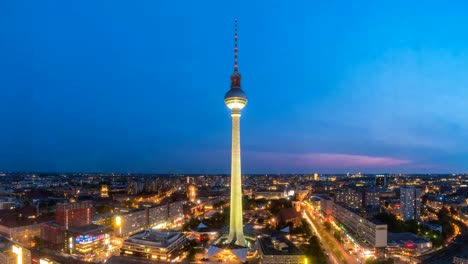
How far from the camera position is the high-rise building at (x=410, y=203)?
47.5 m

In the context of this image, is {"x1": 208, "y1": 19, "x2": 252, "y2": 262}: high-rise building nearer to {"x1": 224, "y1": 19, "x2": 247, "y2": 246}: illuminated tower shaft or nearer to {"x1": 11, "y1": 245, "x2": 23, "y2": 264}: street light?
{"x1": 224, "y1": 19, "x2": 247, "y2": 246}: illuminated tower shaft

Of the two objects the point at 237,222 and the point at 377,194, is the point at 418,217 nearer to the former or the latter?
the point at 377,194

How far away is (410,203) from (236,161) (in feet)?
94.5

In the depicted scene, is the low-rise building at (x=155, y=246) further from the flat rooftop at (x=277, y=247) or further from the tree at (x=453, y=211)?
the tree at (x=453, y=211)

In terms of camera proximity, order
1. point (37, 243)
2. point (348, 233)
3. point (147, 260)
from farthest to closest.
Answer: point (348, 233)
point (37, 243)
point (147, 260)

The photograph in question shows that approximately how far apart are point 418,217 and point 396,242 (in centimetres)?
2026

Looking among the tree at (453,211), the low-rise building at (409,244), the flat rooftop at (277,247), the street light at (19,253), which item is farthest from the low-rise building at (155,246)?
the tree at (453,211)

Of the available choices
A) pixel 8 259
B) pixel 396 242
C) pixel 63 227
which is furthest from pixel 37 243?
pixel 396 242

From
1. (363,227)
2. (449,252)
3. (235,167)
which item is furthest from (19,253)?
(449,252)

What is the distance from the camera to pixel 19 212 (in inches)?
1877

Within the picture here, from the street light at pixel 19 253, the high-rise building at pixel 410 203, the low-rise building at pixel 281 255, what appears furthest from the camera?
the high-rise building at pixel 410 203

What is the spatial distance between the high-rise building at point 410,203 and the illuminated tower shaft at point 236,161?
2685 cm

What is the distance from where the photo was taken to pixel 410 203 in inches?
1876

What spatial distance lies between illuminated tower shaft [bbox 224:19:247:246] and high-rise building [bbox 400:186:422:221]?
2685 cm
